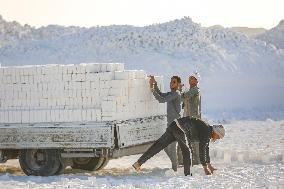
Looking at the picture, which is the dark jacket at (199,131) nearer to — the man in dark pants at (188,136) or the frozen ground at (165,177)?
the man in dark pants at (188,136)

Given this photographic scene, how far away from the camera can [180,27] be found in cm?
7631

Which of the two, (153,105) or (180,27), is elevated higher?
(180,27)

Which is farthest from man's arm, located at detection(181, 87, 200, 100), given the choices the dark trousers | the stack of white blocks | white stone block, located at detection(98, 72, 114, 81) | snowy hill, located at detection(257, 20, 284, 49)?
snowy hill, located at detection(257, 20, 284, 49)

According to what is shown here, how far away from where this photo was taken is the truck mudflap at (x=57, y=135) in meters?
11.8

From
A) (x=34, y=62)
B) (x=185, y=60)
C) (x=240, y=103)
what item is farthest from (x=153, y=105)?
(x=34, y=62)

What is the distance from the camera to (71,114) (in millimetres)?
12117

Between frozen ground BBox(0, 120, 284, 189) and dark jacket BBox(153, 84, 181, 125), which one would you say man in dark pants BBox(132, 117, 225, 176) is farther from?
dark jacket BBox(153, 84, 181, 125)

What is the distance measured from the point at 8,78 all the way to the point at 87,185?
2.99m

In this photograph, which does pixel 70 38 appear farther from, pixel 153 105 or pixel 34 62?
pixel 153 105

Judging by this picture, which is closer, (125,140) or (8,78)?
(125,140)

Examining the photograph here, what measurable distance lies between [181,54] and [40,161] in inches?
2315

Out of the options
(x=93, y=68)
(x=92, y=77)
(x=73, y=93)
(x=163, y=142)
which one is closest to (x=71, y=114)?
(x=73, y=93)

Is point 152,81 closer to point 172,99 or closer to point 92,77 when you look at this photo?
point 172,99

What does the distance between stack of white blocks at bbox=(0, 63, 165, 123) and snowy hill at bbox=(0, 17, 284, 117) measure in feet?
161
